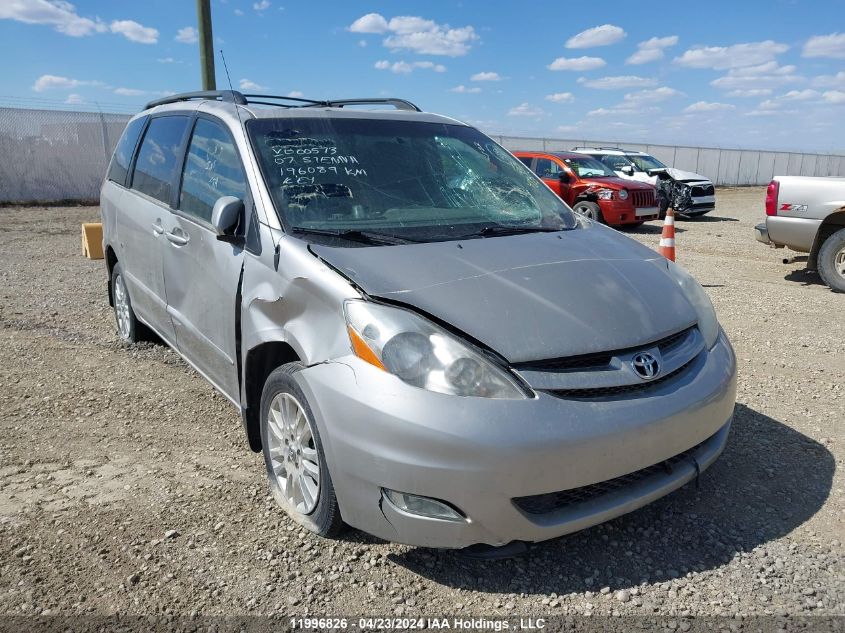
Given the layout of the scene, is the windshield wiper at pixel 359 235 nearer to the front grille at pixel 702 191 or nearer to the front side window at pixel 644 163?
the front grille at pixel 702 191

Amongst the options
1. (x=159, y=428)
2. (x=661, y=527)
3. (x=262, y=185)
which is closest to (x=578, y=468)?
(x=661, y=527)

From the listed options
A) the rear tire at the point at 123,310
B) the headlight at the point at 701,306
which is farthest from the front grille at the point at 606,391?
the rear tire at the point at 123,310

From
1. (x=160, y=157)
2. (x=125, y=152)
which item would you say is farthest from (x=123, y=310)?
(x=160, y=157)

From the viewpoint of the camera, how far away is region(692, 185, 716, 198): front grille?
16859mm

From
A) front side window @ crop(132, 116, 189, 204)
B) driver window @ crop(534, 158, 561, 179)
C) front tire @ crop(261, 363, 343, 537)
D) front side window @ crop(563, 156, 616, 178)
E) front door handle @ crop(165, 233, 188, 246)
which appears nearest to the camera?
front tire @ crop(261, 363, 343, 537)

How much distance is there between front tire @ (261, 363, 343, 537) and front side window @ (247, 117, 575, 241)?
0.76m

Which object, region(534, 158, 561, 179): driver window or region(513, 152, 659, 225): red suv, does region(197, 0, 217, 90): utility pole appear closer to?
region(513, 152, 659, 225): red suv

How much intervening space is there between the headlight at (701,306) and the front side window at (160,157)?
2894mm

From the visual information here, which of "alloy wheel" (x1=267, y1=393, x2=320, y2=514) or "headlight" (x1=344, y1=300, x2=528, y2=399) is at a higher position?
"headlight" (x1=344, y1=300, x2=528, y2=399)

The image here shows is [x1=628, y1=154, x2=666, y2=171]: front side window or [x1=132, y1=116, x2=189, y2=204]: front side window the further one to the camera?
[x1=628, y1=154, x2=666, y2=171]: front side window

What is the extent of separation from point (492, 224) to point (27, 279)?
709 cm

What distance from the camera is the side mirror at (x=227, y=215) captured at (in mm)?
3000

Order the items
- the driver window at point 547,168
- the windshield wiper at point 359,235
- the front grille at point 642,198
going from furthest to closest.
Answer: the driver window at point 547,168, the front grille at point 642,198, the windshield wiper at point 359,235

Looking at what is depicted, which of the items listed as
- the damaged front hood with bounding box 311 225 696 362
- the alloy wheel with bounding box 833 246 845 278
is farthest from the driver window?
the damaged front hood with bounding box 311 225 696 362
